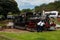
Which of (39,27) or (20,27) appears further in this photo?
(20,27)

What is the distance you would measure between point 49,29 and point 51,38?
7911mm

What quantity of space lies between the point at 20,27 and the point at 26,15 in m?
1.36

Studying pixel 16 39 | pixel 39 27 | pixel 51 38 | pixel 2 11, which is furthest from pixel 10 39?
pixel 2 11

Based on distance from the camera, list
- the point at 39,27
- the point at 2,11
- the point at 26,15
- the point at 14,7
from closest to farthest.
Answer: the point at 39,27
the point at 26,15
the point at 2,11
the point at 14,7

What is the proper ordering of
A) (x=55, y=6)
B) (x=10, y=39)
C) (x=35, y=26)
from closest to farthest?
(x=10, y=39), (x=35, y=26), (x=55, y=6)

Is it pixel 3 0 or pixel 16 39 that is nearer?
pixel 16 39

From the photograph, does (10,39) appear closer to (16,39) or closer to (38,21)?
(16,39)

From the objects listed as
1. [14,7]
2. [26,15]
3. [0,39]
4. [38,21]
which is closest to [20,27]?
[26,15]

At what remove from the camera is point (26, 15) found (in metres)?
23.8

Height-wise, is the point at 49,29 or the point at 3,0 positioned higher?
the point at 3,0

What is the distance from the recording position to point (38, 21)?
2155 cm

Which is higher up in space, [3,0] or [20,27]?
[3,0]

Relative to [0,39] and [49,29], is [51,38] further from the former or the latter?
[49,29]

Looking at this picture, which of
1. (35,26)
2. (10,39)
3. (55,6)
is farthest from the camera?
(55,6)
